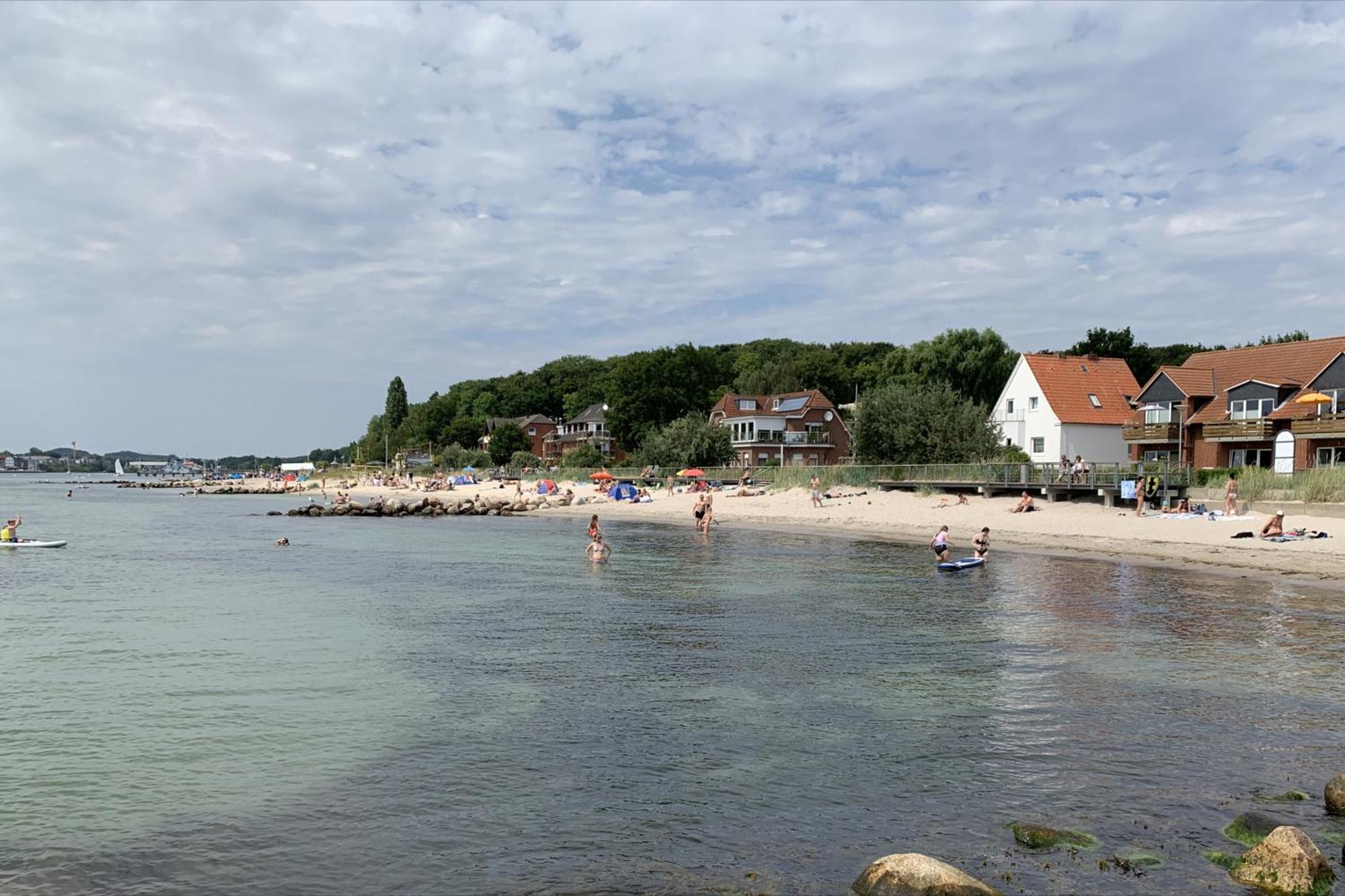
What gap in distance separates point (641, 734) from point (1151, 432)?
5441cm

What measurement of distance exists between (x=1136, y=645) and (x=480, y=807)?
1308 cm

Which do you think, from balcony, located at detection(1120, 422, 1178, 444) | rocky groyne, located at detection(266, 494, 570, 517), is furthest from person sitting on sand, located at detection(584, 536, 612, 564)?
balcony, located at detection(1120, 422, 1178, 444)

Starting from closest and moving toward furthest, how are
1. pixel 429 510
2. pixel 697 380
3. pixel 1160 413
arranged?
pixel 1160 413 < pixel 429 510 < pixel 697 380

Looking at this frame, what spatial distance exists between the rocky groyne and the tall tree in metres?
114

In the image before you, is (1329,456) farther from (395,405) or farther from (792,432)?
(395,405)

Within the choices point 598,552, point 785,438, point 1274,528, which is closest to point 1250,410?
point 1274,528

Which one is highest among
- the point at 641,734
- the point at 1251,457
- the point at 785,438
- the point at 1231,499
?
the point at 785,438

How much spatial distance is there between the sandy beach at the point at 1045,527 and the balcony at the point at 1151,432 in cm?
1588

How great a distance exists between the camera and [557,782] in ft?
32.3

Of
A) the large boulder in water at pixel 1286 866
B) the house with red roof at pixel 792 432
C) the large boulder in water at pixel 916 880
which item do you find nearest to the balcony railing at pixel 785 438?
the house with red roof at pixel 792 432

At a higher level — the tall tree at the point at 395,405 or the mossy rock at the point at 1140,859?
the tall tree at the point at 395,405

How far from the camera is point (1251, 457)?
51562 mm

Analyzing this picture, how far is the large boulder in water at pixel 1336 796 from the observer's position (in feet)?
28.7

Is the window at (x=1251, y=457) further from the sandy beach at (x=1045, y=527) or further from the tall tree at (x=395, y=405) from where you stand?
the tall tree at (x=395, y=405)
